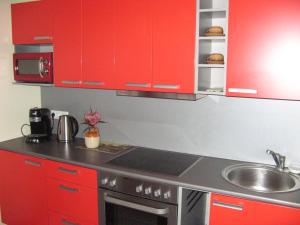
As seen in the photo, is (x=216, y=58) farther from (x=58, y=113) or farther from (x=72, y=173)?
(x=58, y=113)

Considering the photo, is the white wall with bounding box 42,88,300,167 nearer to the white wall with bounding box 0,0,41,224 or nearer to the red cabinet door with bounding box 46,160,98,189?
the white wall with bounding box 0,0,41,224

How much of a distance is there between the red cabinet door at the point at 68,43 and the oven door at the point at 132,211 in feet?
3.42

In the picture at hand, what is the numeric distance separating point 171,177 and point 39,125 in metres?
1.61

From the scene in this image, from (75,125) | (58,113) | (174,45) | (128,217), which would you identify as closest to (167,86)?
(174,45)

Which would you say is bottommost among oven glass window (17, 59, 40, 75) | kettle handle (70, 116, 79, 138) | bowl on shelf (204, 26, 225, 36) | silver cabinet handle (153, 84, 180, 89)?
kettle handle (70, 116, 79, 138)

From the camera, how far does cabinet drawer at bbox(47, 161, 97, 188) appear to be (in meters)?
2.39

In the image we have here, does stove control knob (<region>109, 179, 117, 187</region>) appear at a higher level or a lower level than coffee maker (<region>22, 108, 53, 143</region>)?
lower

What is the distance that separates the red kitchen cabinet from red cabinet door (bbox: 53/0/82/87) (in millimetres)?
1543

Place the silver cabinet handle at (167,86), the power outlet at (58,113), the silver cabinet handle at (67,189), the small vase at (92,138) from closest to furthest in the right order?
the silver cabinet handle at (167,86), the silver cabinet handle at (67,189), the small vase at (92,138), the power outlet at (58,113)

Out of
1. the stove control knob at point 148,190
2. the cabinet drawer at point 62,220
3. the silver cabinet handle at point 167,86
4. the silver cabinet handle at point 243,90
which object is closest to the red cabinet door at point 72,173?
the cabinet drawer at point 62,220

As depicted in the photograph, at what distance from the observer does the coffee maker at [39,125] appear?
9.92ft

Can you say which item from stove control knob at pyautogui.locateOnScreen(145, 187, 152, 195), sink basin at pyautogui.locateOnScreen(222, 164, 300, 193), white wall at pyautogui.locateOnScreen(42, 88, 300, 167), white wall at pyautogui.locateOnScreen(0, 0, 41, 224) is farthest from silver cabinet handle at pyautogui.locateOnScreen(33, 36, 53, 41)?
sink basin at pyautogui.locateOnScreen(222, 164, 300, 193)

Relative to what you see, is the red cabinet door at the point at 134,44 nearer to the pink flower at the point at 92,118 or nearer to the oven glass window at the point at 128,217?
the pink flower at the point at 92,118

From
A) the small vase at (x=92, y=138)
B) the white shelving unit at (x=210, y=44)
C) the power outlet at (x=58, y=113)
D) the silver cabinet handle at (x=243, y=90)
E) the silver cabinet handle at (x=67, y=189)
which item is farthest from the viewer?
the power outlet at (x=58, y=113)
